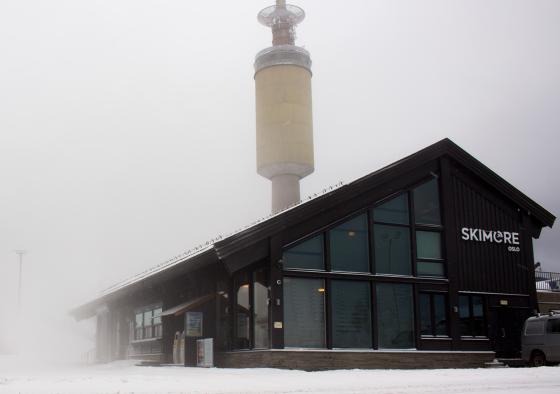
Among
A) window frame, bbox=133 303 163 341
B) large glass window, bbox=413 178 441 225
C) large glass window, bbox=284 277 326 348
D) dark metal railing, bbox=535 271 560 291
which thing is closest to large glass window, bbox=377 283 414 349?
large glass window, bbox=284 277 326 348

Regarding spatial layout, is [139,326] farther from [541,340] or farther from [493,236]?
[541,340]

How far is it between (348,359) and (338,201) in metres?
5.30

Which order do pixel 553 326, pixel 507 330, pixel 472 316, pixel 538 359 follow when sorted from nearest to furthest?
pixel 553 326 → pixel 538 359 → pixel 472 316 → pixel 507 330

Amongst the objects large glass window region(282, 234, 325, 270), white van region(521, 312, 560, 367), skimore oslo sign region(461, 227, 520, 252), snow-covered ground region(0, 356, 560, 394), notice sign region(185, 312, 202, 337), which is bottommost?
snow-covered ground region(0, 356, 560, 394)

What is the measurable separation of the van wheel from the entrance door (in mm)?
1737

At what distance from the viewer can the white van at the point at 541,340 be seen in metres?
24.8

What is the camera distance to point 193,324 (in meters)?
25.5

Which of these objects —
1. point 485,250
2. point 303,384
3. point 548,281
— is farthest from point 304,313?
point 548,281

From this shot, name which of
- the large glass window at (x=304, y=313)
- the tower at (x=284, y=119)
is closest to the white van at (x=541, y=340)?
the large glass window at (x=304, y=313)

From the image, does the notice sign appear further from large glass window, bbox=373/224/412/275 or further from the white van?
the white van

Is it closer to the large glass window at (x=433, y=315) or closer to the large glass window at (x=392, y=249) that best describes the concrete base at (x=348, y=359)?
the large glass window at (x=433, y=315)

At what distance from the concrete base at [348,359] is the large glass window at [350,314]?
465mm

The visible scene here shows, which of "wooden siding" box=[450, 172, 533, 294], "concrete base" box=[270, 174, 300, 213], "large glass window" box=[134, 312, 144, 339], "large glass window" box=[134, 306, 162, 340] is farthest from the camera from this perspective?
"concrete base" box=[270, 174, 300, 213]

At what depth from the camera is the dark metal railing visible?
44.5 metres
